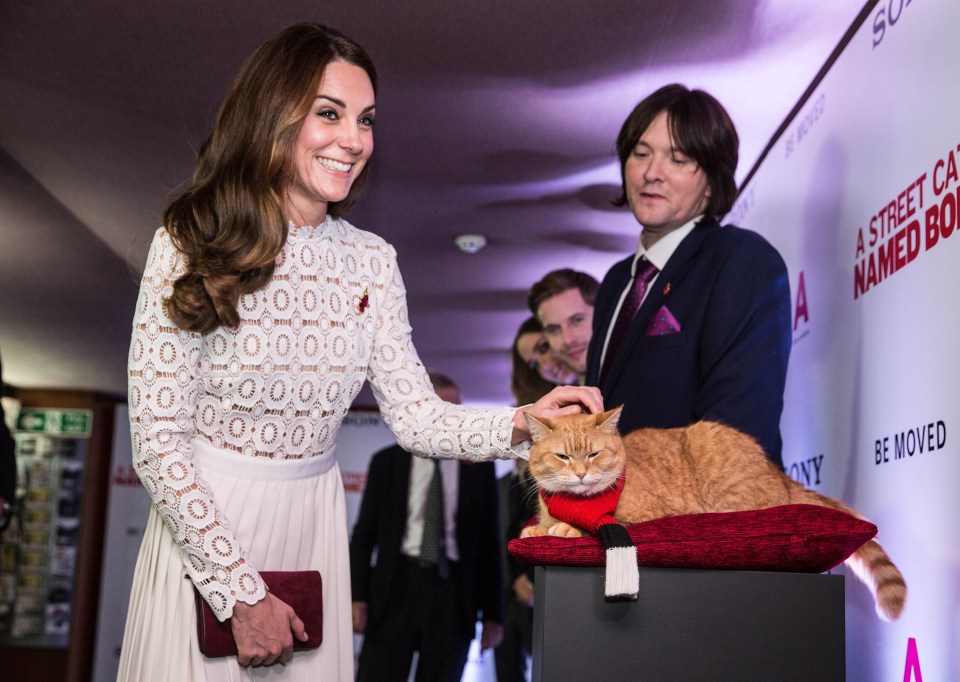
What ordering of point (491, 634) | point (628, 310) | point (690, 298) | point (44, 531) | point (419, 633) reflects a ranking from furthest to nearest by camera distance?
point (44, 531), point (491, 634), point (419, 633), point (628, 310), point (690, 298)

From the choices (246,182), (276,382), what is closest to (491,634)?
(276,382)

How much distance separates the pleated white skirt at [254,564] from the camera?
1.57 metres

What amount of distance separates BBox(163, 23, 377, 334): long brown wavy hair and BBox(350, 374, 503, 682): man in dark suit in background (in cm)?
294

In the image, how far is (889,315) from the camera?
8.26ft

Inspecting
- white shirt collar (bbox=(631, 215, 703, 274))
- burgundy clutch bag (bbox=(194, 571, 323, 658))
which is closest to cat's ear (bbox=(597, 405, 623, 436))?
burgundy clutch bag (bbox=(194, 571, 323, 658))

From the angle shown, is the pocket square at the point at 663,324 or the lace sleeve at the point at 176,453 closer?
the lace sleeve at the point at 176,453

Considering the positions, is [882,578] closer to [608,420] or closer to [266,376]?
[608,420]

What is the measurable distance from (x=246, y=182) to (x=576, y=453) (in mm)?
784

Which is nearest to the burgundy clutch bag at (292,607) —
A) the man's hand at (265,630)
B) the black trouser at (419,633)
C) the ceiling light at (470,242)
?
the man's hand at (265,630)

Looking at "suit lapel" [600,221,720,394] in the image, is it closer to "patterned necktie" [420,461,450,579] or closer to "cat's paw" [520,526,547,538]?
"cat's paw" [520,526,547,538]

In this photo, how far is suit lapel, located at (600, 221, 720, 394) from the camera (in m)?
2.29

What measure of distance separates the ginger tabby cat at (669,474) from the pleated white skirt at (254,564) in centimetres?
39

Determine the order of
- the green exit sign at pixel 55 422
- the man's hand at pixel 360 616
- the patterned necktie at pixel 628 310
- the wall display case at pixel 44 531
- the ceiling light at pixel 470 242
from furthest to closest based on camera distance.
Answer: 1. the green exit sign at pixel 55 422
2. the wall display case at pixel 44 531
3. the ceiling light at pixel 470 242
4. the man's hand at pixel 360 616
5. the patterned necktie at pixel 628 310

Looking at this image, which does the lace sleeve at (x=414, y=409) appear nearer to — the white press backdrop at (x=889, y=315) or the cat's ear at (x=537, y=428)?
the cat's ear at (x=537, y=428)
